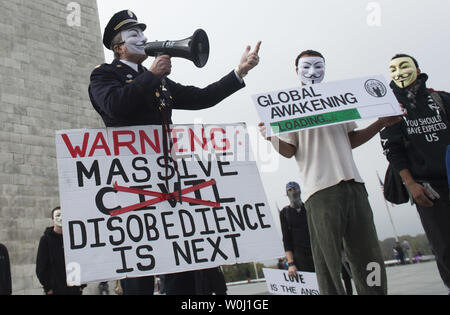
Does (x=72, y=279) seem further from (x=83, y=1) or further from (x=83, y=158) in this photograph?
(x=83, y=1)

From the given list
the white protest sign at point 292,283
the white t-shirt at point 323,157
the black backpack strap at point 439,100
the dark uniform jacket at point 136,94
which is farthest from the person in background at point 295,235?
the dark uniform jacket at point 136,94

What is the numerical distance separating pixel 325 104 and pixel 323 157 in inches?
13.7

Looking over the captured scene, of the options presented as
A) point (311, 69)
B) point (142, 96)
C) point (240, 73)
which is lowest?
point (142, 96)

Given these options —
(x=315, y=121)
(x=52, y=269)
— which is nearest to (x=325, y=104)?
(x=315, y=121)

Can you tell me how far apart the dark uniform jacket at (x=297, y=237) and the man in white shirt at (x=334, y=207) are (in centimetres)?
223

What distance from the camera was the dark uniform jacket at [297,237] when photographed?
16.1 ft

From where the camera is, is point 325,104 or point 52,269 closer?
point 325,104

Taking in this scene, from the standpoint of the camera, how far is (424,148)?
3268mm

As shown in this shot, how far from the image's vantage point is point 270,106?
2.77 meters

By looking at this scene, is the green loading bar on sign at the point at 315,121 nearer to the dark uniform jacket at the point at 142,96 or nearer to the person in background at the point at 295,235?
the dark uniform jacket at the point at 142,96

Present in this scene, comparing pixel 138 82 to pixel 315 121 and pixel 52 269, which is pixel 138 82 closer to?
pixel 315 121

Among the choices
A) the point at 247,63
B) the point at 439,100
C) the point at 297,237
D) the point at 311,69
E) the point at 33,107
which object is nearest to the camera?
the point at 247,63

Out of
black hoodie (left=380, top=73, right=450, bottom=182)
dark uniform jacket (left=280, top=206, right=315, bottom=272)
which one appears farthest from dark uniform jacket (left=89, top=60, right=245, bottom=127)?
dark uniform jacket (left=280, top=206, right=315, bottom=272)
